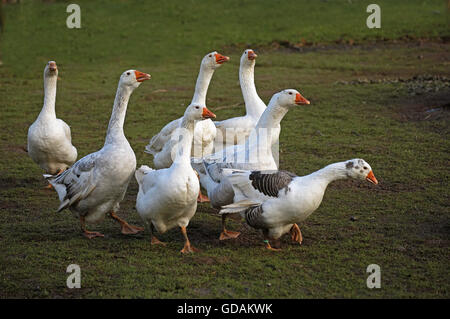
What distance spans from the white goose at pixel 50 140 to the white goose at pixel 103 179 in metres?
1.59

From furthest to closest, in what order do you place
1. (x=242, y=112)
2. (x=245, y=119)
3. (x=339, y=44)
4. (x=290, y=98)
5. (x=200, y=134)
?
1. (x=339, y=44)
2. (x=242, y=112)
3. (x=245, y=119)
4. (x=200, y=134)
5. (x=290, y=98)

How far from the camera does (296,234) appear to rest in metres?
6.07

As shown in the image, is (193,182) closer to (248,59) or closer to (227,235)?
(227,235)

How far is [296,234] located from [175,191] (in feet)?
4.65

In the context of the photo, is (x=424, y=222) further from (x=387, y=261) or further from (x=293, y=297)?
(x=293, y=297)

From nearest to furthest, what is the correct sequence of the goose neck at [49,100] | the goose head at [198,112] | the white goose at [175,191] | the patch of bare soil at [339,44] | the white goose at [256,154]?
1. the white goose at [175,191]
2. the goose head at [198,112]
3. the white goose at [256,154]
4. the goose neck at [49,100]
5. the patch of bare soil at [339,44]

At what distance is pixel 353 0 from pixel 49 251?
21108mm

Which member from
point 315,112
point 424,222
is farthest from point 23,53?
point 424,222

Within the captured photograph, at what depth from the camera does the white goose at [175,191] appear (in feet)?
18.1

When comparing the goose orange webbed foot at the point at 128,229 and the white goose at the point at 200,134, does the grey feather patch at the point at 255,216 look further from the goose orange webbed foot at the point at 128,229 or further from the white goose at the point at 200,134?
the white goose at the point at 200,134

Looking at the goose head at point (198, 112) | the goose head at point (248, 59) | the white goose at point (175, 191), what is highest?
the goose head at point (248, 59)

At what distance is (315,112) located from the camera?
11.9m

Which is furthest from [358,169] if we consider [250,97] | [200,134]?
[250,97]

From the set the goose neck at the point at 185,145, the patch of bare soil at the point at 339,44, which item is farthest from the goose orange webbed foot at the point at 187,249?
the patch of bare soil at the point at 339,44
